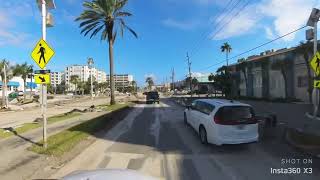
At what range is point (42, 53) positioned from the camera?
41.6ft

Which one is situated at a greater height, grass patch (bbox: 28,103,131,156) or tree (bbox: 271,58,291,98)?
tree (bbox: 271,58,291,98)

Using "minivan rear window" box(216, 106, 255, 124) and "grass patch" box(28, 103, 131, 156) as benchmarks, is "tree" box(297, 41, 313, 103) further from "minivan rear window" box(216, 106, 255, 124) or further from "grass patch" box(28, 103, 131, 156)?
"minivan rear window" box(216, 106, 255, 124)

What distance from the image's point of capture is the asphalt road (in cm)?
974

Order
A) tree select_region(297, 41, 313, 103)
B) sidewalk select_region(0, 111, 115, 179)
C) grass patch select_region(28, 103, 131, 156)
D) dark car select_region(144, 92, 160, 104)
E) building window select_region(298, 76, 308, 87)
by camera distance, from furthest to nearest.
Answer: dark car select_region(144, 92, 160, 104) → building window select_region(298, 76, 308, 87) → tree select_region(297, 41, 313, 103) → grass patch select_region(28, 103, 131, 156) → sidewalk select_region(0, 111, 115, 179)

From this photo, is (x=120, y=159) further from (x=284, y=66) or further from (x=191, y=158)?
(x=284, y=66)

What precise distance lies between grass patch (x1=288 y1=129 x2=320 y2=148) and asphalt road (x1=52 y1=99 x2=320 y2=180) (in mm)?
480

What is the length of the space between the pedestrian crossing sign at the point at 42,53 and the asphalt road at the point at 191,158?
310 cm

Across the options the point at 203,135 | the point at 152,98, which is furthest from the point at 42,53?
the point at 152,98

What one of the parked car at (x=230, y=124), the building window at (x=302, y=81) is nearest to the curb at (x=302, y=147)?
the parked car at (x=230, y=124)

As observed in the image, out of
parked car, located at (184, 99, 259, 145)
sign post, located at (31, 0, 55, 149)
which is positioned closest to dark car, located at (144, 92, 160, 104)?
parked car, located at (184, 99, 259, 145)

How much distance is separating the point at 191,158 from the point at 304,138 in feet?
16.4

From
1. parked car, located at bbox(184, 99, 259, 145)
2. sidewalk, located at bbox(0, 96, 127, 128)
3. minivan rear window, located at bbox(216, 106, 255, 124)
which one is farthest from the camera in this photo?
sidewalk, located at bbox(0, 96, 127, 128)

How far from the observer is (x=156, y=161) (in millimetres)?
11289

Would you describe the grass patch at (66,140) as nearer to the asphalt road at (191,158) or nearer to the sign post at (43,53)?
the sign post at (43,53)
